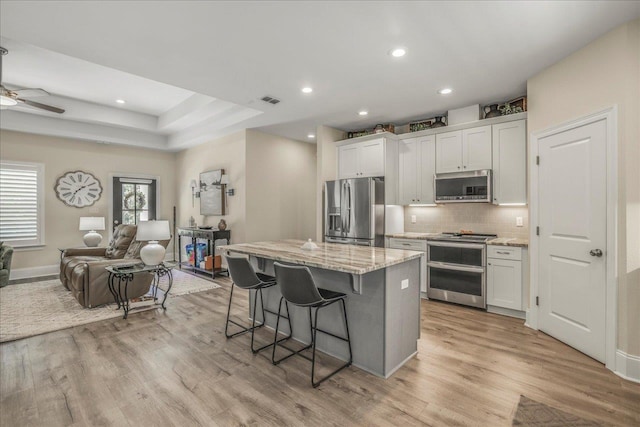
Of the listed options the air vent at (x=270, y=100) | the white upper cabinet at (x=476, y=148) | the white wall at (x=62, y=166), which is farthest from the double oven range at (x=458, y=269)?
the white wall at (x=62, y=166)

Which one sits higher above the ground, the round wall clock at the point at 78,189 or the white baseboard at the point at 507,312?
the round wall clock at the point at 78,189

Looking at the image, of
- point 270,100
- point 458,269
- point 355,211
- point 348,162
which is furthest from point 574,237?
Result: point 270,100

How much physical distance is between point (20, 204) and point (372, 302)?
697cm

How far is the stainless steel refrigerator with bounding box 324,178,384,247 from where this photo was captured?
476 centimetres

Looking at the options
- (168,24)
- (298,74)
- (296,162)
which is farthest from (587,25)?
(296,162)

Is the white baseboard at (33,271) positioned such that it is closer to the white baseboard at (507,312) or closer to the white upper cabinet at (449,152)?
the white upper cabinet at (449,152)

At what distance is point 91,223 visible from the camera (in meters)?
6.10

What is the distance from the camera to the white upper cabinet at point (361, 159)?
16.1 feet

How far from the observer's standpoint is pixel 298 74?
132 inches

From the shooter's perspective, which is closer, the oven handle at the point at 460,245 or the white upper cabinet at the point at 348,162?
the oven handle at the point at 460,245

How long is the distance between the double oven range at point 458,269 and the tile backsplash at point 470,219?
19cm

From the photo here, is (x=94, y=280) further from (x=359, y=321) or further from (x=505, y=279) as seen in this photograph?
(x=505, y=279)

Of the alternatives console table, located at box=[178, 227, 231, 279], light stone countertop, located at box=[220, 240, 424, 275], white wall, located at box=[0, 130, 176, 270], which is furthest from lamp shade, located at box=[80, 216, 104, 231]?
light stone countertop, located at box=[220, 240, 424, 275]

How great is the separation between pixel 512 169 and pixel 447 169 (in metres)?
0.83
